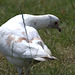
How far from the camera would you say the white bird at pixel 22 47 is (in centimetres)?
421

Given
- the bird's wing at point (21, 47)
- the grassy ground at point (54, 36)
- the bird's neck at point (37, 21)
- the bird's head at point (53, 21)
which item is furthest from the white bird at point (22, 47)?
the bird's head at point (53, 21)

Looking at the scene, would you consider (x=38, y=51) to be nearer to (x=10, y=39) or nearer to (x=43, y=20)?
(x=10, y=39)

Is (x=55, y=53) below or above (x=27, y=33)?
below

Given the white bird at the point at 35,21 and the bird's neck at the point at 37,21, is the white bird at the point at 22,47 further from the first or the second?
the bird's neck at the point at 37,21

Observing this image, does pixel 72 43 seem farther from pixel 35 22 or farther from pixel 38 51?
pixel 38 51

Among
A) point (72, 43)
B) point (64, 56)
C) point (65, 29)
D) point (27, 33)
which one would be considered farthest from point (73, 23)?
point (27, 33)

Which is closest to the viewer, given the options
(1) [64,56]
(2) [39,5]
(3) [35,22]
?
(3) [35,22]

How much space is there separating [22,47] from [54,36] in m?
2.38

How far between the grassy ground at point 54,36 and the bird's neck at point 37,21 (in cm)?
18

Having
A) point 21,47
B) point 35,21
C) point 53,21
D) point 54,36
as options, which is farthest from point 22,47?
point 54,36

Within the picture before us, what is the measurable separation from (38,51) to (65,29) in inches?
112

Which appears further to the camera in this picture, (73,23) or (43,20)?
(73,23)

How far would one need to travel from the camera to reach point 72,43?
644 centimetres

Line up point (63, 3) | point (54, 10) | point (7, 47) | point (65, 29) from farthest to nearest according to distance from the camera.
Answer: point (63, 3), point (54, 10), point (65, 29), point (7, 47)
